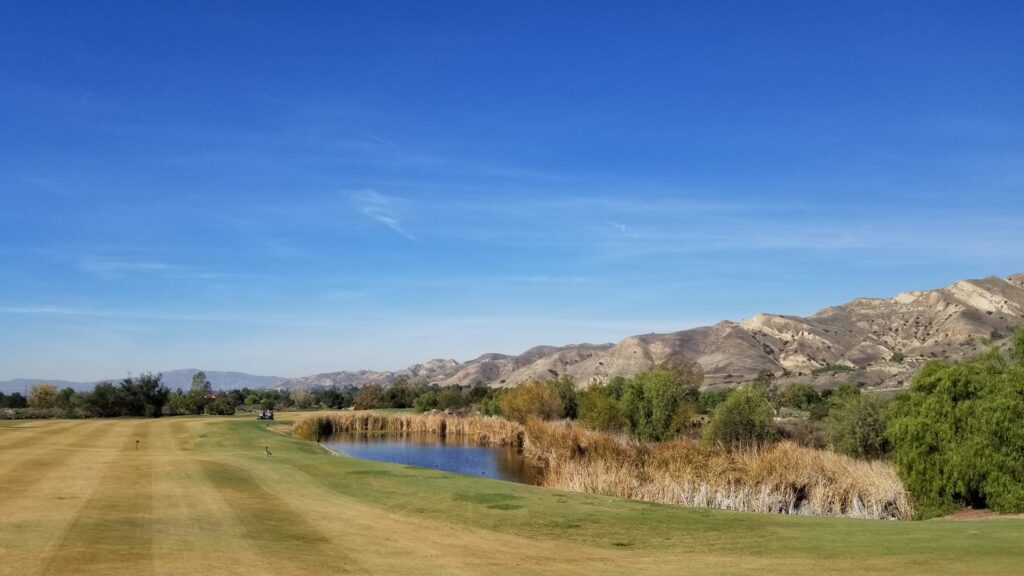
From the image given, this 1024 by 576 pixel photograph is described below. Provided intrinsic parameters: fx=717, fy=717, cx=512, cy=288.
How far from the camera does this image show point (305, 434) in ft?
200

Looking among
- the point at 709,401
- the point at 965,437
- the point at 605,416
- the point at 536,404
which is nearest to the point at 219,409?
the point at 536,404

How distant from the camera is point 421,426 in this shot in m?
73.2

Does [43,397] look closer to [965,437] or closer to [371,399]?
[371,399]

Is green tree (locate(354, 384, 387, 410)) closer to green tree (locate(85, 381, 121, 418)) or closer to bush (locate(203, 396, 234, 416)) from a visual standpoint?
bush (locate(203, 396, 234, 416))

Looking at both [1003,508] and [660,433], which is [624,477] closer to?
[1003,508]

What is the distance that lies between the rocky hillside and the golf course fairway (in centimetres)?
9112

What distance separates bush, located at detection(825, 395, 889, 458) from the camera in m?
37.2

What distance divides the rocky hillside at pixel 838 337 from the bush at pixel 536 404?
4546cm

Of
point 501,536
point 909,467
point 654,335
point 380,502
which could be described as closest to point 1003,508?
point 909,467

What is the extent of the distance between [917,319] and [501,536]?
155691 mm

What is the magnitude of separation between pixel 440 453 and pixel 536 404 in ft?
54.0

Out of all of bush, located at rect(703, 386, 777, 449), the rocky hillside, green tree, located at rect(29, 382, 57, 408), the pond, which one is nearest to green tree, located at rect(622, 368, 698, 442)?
bush, located at rect(703, 386, 777, 449)

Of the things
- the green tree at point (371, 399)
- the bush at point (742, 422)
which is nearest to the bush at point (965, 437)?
the bush at point (742, 422)

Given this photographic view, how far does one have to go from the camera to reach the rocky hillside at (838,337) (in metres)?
126
